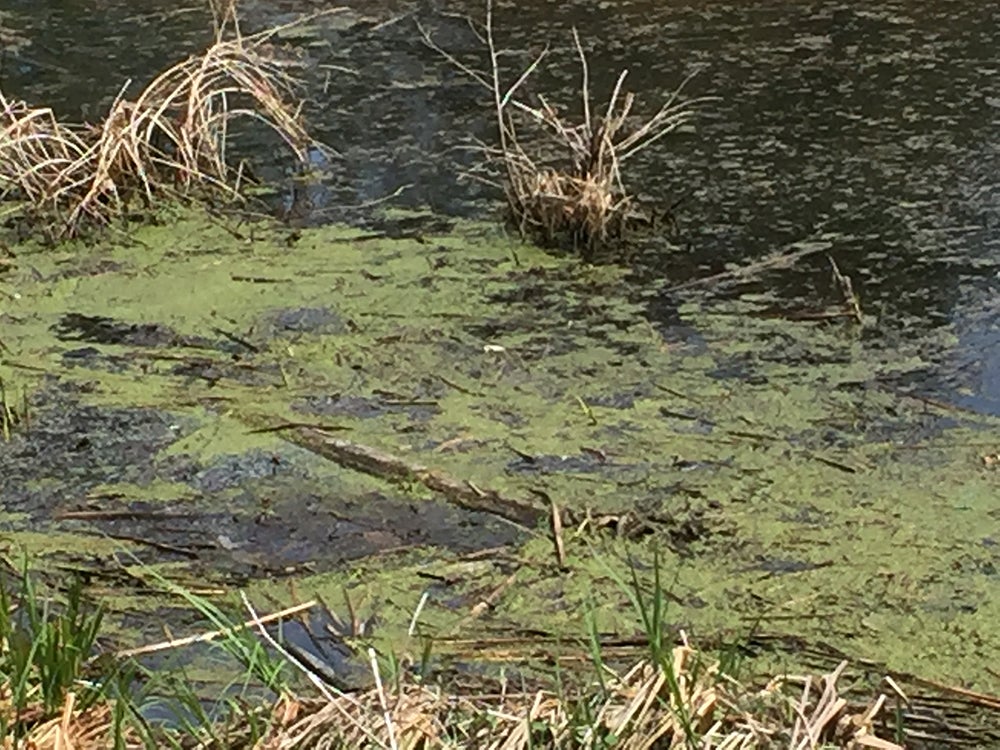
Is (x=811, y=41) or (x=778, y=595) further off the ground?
(x=778, y=595)

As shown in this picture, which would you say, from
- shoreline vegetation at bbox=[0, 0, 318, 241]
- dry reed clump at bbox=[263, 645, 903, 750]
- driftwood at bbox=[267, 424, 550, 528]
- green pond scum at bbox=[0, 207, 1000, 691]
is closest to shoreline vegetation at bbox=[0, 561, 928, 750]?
dry reed clump at bbox=[263, 645, 903, 750]

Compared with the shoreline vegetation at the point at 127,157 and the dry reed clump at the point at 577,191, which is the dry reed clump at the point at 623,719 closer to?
the dry reed clump at the point at 577,191

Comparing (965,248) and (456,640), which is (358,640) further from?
(965,248)

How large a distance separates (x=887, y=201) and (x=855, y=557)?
5.47 feet

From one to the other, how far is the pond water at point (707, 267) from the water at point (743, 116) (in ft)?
0.04

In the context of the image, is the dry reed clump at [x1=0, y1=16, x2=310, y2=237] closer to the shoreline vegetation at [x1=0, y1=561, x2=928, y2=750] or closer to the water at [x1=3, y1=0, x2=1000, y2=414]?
the water at [x1=3, y1=0, x2=1000, y2=414]

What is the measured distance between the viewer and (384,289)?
3.24 m

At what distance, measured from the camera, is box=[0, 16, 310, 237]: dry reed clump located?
3.65 metres

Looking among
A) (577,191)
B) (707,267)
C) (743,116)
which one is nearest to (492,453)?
(707,267)

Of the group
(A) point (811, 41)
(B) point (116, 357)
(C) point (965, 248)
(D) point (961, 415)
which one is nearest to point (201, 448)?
(B) point (116, 357)

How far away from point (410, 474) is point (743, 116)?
2187 mm

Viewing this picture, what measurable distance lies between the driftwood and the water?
31.7 inches

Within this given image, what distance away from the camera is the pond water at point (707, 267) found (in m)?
2.29

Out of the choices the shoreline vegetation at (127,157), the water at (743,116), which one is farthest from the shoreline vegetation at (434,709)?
the shoreline vegetation at (127,157)
